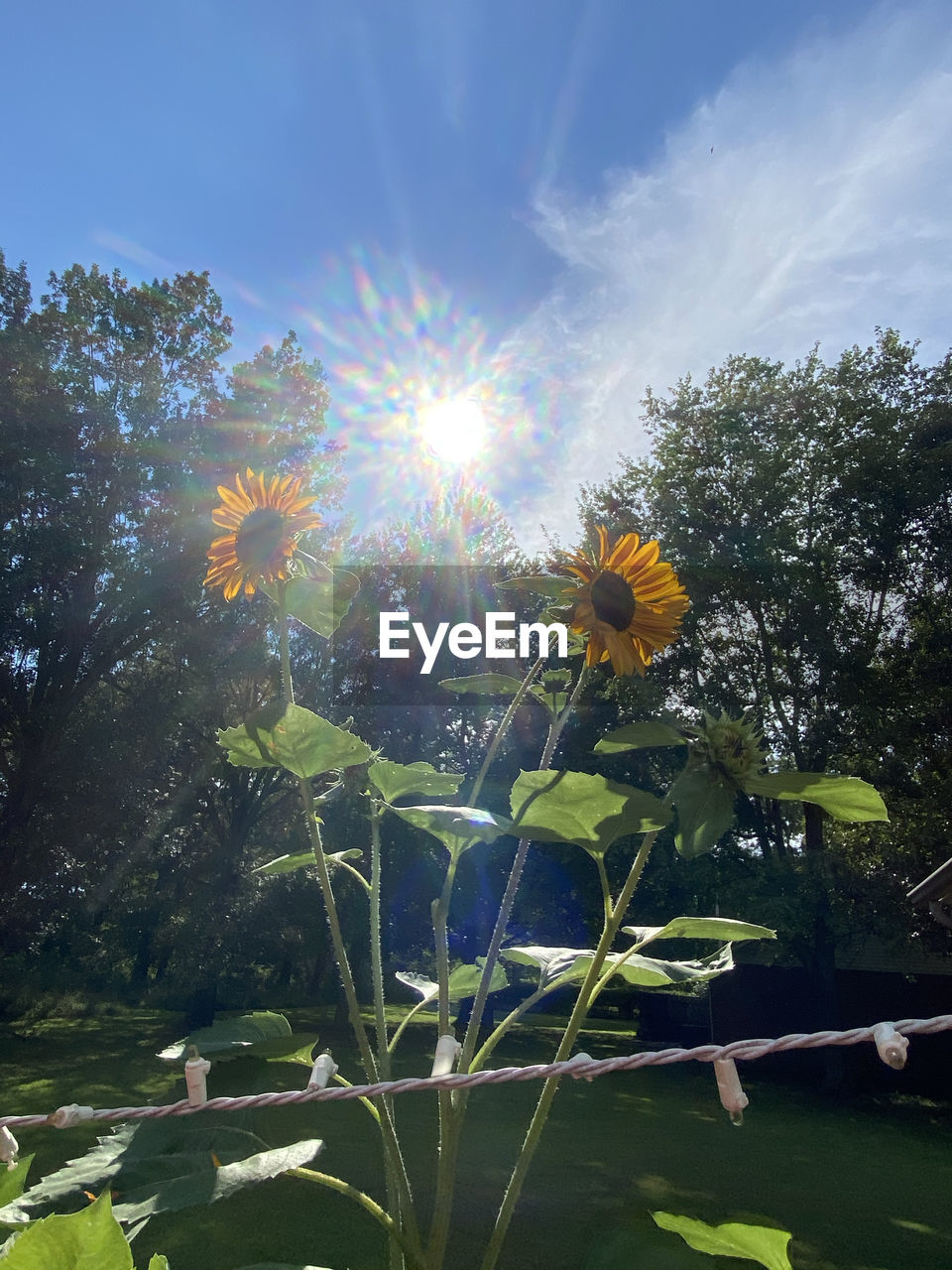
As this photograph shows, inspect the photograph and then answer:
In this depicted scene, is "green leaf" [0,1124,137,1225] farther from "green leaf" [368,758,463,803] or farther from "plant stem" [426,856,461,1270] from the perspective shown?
"green leaf" [368,758,463,803]

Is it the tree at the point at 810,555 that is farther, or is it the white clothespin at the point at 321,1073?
the tree at the point at 810,555

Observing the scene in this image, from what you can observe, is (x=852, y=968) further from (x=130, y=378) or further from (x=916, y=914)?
(x=130, y=378)

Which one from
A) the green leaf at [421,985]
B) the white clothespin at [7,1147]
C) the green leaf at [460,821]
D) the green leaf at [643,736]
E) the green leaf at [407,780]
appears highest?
the green leaf at [643,736]

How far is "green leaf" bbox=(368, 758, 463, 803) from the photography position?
3.87ft

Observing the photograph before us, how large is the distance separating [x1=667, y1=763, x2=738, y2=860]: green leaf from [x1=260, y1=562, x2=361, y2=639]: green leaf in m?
0.56

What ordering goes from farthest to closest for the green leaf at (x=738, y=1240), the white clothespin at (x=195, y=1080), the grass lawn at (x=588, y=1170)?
the grass lawn at (x=588, y=1170), the white clothespin at (x=195, y=1080), the green leaf at (x=738, y=1240)

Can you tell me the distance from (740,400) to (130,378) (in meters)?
12.0

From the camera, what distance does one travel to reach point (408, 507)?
17.3m

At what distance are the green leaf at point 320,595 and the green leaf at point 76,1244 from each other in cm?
82

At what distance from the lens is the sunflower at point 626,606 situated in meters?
1.30

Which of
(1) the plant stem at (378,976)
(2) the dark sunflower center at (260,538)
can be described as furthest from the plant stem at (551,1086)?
(2) the dark sunflower center at (260,538)

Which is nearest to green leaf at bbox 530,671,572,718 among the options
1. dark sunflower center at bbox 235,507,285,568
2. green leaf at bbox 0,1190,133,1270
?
dark sunflower center at bbox 235,507,285,568

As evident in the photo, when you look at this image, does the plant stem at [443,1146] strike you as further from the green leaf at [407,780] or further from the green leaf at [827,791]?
the green leaf at [827,791]

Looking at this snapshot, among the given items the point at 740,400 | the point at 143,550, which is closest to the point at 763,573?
the point at 740,400
